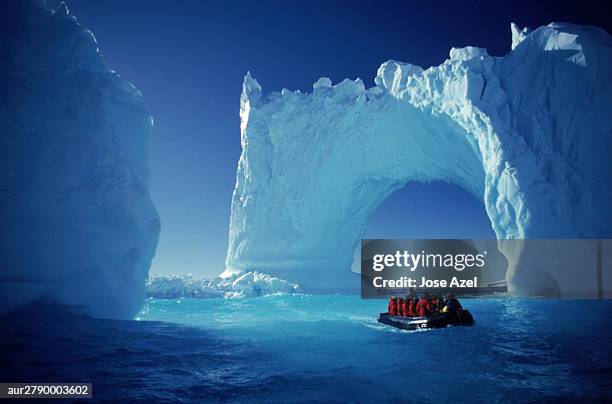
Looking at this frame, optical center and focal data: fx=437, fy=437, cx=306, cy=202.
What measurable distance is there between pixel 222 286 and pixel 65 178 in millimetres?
12711

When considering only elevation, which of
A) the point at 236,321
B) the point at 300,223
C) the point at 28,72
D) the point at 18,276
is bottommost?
the point at 236,321

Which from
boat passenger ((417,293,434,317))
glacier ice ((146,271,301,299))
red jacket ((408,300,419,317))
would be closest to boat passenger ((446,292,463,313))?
boat passenger ((417,293,434,317))

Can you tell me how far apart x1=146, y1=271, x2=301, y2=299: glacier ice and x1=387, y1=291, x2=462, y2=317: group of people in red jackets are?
461 inches

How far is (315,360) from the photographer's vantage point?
627cm

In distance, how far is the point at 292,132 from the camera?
22312mm

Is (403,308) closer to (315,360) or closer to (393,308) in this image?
(393,308)

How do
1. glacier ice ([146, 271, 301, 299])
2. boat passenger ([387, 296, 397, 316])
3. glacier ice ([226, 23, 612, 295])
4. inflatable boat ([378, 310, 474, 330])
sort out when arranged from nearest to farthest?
1. inflatable boat ([378, 310, 474, 330])
2. boat passenger ([387, 296, 397, 316])
3. glacier ice ([226, 23, 612, 295])
4. glacier ice ([146, 271, 301, 299])

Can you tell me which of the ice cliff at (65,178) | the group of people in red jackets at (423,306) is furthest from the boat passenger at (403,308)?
the ice cliff at (65,178)

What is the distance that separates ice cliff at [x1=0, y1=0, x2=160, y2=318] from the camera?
8.73 meters

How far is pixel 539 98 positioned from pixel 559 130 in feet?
4.57

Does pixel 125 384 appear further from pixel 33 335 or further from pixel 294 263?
pixel 294 263

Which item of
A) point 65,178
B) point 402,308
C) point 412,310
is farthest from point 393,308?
point 65,178

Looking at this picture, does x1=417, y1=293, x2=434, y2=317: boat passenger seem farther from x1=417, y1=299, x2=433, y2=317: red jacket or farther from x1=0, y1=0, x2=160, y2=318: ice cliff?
x1=0, y1=0, x2=160, y2=318: ice cliff

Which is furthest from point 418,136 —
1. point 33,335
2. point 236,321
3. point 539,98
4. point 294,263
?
point 33,335
